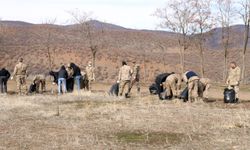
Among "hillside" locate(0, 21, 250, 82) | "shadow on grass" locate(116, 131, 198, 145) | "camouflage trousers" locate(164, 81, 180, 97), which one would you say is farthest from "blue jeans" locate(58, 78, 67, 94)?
"hillside" locate(0, 21, 250, 82)

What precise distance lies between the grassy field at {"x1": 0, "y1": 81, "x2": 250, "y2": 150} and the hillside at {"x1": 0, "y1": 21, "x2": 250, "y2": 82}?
3740cm

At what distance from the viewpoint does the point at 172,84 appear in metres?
23.2

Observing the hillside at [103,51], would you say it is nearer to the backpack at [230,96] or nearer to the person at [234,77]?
the person at [234,77]

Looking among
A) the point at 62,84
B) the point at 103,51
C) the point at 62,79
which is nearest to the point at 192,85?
the point at 62,79

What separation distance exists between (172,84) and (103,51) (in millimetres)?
61830

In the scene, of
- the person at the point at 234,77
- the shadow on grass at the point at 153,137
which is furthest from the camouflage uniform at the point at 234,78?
the shadow on grass at the point at 153,137

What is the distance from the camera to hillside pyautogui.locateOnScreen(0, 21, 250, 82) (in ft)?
233

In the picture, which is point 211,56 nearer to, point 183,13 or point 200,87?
point 183,13

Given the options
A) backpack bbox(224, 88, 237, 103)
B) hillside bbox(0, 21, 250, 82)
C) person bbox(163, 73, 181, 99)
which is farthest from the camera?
hillside bbox(0, 21, 250, 82)

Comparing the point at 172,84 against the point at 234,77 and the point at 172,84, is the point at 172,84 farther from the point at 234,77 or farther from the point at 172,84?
the point at 234,77

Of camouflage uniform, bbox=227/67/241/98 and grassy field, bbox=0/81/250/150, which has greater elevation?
camouflage uniform, bbox=227/67/241/98

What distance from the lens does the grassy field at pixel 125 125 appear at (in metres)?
12.5

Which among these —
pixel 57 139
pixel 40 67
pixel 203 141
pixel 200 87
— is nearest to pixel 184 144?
pixel 203 141

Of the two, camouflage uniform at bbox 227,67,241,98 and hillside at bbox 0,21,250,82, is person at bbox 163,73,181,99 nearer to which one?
camouflage uniform at bbox 227,67,241,98
